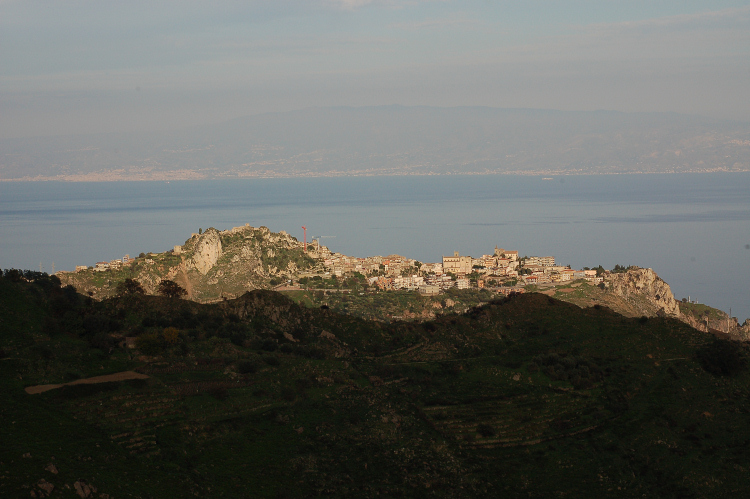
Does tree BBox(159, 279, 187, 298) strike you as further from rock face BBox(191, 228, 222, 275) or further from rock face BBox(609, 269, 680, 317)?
rock face BBox(609, 269, 680, 317)

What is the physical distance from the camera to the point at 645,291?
75.2m

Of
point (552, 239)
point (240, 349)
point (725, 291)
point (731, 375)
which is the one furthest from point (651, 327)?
point (552, 239)

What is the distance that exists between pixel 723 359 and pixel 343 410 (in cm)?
1948

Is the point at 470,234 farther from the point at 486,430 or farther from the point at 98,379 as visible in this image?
the point at 98,379

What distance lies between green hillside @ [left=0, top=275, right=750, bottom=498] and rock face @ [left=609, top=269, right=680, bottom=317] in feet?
97.4

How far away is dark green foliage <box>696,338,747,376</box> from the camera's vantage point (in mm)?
34562

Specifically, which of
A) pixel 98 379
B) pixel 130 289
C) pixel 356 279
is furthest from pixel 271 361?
pixel 356 279

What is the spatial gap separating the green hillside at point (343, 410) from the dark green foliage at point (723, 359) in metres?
0.09

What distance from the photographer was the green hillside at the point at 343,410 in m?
21.9

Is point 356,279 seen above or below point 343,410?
below

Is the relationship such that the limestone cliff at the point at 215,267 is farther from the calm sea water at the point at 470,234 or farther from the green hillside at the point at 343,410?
the calm sea water at the point at 470,234

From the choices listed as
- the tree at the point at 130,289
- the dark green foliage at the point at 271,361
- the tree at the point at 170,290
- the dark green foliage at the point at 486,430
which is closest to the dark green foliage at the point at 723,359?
the dark green foliage at the point at 486,430

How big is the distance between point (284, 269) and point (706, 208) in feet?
523

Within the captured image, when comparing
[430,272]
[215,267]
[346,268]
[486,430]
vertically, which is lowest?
[430,272]
